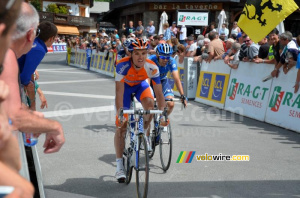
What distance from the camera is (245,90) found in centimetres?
1075

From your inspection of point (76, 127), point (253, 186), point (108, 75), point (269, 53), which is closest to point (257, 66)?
point (269, 53)

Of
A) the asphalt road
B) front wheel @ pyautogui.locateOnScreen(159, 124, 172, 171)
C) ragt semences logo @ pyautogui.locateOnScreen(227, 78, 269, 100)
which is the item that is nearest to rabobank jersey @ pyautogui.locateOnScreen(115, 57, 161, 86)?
front wheel @ pyautogui.locateOnScreen(159, 124, 172, 171)

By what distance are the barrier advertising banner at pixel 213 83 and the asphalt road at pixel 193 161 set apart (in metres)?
1.00

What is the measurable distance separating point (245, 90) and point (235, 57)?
1150mm

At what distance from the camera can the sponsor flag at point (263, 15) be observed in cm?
935

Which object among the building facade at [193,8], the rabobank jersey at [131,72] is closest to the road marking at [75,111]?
the rabobank jersey at [131,72]

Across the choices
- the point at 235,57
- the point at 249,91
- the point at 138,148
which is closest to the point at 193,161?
the point at 138,148

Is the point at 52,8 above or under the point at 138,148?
above

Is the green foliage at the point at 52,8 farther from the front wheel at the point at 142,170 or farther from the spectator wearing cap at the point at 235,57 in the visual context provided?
the front wheel at the point at 142,170

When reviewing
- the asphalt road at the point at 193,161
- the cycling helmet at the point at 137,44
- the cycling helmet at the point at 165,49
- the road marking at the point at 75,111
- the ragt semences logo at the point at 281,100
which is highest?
the cycling helmet at the point at 137,44

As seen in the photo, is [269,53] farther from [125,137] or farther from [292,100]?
[125,137]

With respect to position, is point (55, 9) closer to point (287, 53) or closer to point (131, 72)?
point (287, 53)

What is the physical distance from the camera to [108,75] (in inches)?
893

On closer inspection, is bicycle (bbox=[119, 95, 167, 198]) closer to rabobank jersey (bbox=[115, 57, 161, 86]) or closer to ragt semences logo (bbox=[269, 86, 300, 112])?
rabobank jersey (bbox=[115, 57, 161, 86])
